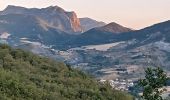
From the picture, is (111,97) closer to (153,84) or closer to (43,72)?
(43,72)

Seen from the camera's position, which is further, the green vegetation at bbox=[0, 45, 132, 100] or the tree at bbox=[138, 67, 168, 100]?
the green vegetation at bbox=[0, 45, 132, 100]

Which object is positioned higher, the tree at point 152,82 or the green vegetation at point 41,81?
the tree at point 152,82

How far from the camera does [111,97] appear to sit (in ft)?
235

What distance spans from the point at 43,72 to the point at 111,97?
10089mm

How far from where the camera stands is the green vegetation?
194 ft

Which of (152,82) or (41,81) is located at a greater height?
(152,82)

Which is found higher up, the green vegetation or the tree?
the tree

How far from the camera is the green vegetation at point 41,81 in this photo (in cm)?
5900

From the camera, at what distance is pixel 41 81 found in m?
67.8

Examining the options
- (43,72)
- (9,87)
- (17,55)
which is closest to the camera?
(9,87)

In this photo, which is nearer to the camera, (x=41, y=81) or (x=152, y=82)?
(x=152, y=82)

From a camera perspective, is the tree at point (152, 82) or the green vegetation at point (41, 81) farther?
the green vegetation at point (41, 81)

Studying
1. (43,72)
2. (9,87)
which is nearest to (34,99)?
(9,87)

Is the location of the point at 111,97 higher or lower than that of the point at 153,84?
lower
